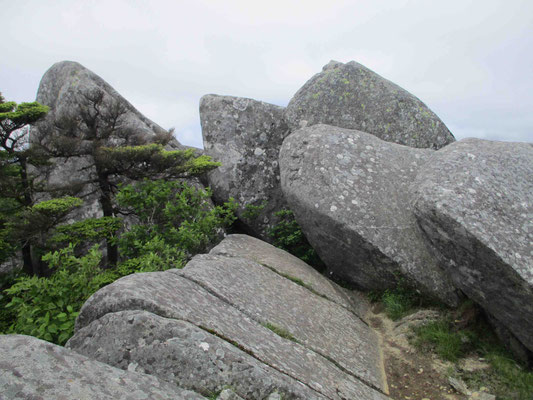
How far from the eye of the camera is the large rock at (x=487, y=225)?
5277mm

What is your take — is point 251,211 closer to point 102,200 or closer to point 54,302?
point 102,200

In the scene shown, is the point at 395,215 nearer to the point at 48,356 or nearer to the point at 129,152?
the point at 129,152

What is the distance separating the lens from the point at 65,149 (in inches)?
303

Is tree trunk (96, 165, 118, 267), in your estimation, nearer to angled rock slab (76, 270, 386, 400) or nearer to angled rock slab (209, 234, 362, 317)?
angled rock slab (209, 234, 362, 317)

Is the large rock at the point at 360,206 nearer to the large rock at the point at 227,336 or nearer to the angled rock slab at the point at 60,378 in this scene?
the large rock at the point at 227,336

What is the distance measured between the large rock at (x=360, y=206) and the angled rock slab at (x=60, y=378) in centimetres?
478

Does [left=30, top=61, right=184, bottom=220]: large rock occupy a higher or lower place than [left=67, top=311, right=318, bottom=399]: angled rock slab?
higher

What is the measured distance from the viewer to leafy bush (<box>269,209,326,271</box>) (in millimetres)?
9086

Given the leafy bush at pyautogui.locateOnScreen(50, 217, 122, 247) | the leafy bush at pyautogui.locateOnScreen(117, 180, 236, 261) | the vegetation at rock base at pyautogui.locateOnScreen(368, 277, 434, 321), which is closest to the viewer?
the vegetation at rock base at pyautogui.locateOnScreen(368, 277, 434, 321)

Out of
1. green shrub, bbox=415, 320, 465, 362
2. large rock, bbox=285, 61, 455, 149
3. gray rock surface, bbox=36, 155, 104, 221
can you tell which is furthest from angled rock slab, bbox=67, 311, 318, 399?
large rock, bbox=285, 61, 455, 149

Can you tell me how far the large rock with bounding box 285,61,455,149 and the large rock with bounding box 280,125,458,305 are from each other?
1440 mm

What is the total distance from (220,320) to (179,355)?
30.9 inches

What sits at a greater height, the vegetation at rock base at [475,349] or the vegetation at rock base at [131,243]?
the vegetation at rock base at [131,243]

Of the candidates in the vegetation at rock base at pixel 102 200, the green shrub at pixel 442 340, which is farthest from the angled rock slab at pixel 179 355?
the green shrub at pixel 442 340
